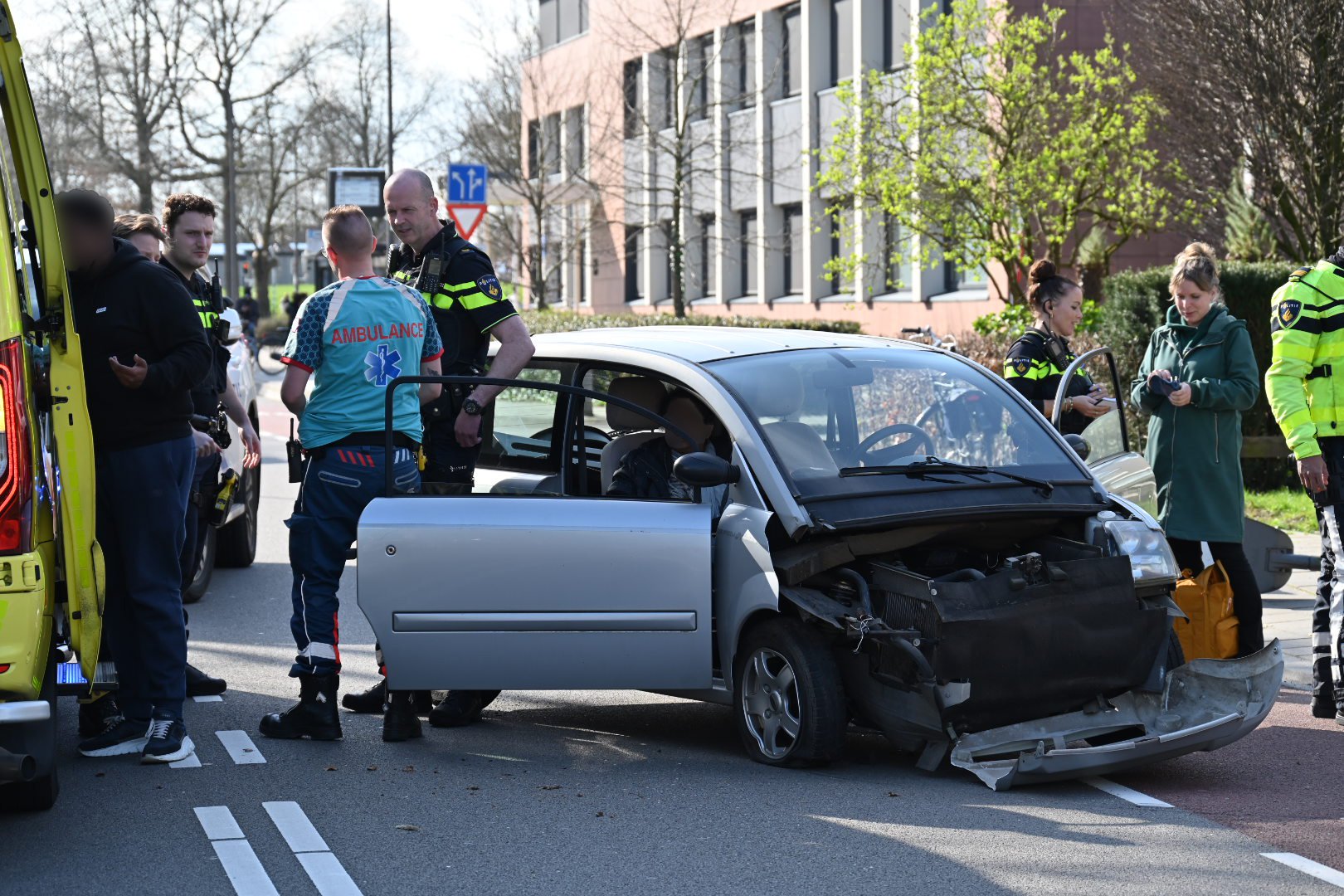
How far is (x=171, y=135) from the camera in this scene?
5544 centimetres

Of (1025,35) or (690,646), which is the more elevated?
(1025,35)

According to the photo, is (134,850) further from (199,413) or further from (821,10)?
(821,10)

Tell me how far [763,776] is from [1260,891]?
177 cm

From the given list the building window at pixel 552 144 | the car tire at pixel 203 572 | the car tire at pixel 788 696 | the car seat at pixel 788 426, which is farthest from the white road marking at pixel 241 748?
the building window at pixel 552 144

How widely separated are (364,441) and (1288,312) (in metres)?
3.67

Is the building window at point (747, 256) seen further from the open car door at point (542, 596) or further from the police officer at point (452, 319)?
the open car door at point (542, 596)

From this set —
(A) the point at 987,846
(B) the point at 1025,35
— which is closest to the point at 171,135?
(B) the point at 1025,35

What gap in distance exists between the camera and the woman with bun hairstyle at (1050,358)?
26.1 ft

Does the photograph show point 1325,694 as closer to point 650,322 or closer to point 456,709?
point 456,709

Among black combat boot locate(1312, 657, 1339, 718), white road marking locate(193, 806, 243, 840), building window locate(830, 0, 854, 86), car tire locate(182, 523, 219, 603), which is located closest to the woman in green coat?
black combat boot locate(1312, 657, 1339, 718)

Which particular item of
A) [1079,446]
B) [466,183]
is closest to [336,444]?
[1079,446]

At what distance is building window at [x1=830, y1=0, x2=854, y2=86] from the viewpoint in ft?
103

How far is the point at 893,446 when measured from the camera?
6418 mm

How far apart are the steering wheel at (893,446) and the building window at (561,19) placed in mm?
38285
